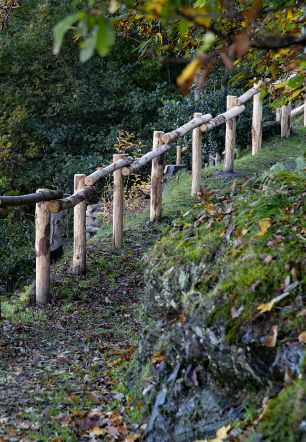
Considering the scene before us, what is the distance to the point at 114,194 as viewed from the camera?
8.91m

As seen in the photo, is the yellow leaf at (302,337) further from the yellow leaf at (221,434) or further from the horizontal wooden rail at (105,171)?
the horizontal wooden rail at (105,171)

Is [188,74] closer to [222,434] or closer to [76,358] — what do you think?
[222,434]

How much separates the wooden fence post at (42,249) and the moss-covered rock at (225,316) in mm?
2632

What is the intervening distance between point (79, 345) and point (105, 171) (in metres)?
3.04

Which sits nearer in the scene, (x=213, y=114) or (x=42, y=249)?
(x=42, y=249)

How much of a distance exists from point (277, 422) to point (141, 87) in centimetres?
1727

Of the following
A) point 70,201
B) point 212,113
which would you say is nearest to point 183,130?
point 70,201

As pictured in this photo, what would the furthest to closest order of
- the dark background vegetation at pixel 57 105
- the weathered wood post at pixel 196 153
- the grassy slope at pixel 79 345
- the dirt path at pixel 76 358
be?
1. the dark background vegetation at pixel 57 105
2. the weathered wood post at pixel 196 153
3. the grassy slope at pixel 79 345
4. the dirt path at pixel 76 358

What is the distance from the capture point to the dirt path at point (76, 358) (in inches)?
167

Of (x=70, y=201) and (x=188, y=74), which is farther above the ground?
(x=188, y=74)

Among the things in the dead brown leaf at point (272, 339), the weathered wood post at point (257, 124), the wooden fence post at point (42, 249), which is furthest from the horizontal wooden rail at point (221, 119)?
the dead brown leaf at point (272, 339)

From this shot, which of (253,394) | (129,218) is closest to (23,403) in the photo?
(253,394)

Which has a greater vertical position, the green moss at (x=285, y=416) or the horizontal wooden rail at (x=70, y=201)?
the horizontal wooden rail at (x=70, y=201)

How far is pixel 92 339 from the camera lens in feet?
20.4
